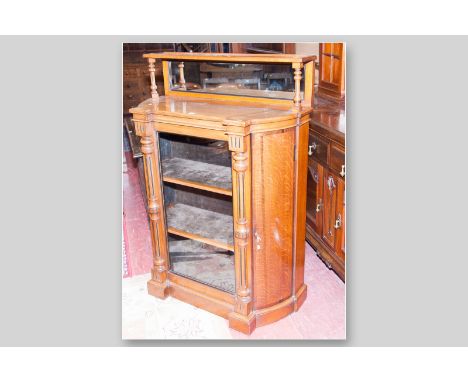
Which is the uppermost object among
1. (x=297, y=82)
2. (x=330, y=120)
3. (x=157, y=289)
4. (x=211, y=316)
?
(x=297, y=82)

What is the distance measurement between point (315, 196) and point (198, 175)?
39.6 inches

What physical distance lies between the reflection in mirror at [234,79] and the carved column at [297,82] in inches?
4.1

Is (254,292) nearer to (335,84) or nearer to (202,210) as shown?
(202,210)

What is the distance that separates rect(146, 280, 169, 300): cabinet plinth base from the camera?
119 inches

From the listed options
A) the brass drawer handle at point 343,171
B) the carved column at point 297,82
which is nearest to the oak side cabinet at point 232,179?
the carved column at point 297,82

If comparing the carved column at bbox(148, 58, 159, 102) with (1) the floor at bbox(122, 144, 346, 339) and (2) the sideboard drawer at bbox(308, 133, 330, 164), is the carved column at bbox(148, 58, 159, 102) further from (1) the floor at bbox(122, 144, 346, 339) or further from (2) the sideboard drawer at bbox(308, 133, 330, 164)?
(1) the floor at bbox(122, 144, 346, 339)

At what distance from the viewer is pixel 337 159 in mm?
2838

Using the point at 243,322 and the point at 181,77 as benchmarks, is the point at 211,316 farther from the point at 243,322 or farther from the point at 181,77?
the point at 181,77

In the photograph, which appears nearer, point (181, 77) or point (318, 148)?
point (181, 77)

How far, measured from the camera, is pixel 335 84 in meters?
3.62

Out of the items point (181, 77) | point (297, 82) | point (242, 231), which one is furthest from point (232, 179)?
point (181, 77)

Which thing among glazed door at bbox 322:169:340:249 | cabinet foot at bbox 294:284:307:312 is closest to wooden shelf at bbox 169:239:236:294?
cabinet foot at bbox 294:284:307:312

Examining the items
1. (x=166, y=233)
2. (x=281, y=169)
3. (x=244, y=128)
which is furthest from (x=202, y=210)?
(x=244, y=128)

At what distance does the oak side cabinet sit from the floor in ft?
0.22
